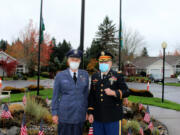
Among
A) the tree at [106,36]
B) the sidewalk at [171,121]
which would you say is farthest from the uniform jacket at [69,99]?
the tree at [106,36]

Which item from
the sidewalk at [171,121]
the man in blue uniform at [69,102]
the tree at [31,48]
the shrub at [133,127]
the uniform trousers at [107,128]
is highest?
the tree at [31,48]

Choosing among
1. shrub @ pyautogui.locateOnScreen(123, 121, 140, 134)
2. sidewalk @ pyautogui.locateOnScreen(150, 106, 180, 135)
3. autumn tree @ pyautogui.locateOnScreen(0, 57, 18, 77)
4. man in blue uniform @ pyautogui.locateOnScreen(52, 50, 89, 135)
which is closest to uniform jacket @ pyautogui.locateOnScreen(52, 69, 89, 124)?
man in blue uniform @ pyautogui.locateOnScreen(52, 50, 89, 135)

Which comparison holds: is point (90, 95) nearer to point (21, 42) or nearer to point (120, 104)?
point (120, 104)

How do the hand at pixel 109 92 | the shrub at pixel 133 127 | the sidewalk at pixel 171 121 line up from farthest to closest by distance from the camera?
1. the sidewalk at pixel 171 121
2. the shrub at pixel 133 127
3. the hand at pixel 109 92

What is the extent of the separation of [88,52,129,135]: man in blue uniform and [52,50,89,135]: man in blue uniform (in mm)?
200

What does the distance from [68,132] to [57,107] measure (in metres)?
0.43

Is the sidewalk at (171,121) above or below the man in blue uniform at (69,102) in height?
below

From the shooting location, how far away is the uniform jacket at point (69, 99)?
2.78 metres

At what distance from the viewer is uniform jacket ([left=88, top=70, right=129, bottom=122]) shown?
289 centimetres

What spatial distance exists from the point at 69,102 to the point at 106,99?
609 mm

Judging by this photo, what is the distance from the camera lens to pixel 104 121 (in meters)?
2.89

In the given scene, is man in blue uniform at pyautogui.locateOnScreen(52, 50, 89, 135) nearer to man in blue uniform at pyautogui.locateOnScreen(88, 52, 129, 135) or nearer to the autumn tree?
man in blue uniform at pyautogui.locateOnScreen(88, 52, 129, 135)

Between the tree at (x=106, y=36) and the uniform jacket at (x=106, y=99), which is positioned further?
the tree at (x=106, y=36)

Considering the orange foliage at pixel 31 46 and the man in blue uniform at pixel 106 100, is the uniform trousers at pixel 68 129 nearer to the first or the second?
the man in blue uniform at pixel 106 100
